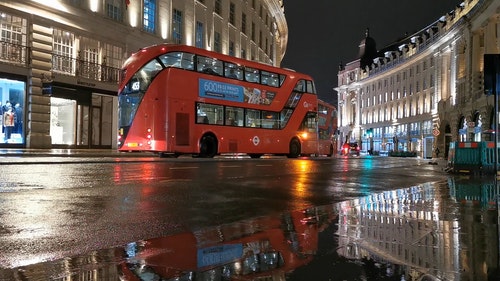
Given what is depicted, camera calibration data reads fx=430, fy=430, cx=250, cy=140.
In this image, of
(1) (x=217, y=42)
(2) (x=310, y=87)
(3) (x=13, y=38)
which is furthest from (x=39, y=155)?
(1) (x=217, y=42)

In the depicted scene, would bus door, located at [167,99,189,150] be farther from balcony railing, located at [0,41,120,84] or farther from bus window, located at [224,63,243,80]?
balcony railing, located at [0,41,120,84]

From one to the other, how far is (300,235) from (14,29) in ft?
77.4

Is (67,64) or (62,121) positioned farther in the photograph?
(62,121)

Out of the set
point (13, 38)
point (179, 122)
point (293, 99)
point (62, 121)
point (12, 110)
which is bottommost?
point (179, 122)

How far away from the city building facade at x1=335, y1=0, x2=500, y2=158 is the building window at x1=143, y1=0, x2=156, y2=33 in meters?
Answer: 23.3

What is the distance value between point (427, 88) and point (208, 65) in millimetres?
64714

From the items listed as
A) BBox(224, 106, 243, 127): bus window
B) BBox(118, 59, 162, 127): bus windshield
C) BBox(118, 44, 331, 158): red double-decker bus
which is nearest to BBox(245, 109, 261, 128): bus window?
BBox(118, 44, 331, 158): red double-decker bus

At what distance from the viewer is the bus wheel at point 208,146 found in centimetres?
2131

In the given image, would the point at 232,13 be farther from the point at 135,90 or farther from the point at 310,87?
the point at 135,90

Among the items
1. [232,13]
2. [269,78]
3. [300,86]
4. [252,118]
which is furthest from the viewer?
[232,13]

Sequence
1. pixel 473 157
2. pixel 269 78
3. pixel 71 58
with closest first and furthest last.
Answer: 1. pixel 473 157
2. pixel 269 78
3. pixel 71 58

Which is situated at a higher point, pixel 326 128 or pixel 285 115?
pixel 285 115

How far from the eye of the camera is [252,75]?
2392 centimetres

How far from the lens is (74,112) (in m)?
26.9
